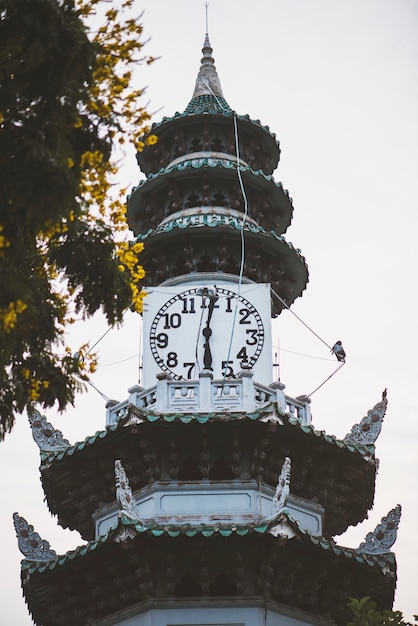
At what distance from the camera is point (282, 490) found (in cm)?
2370

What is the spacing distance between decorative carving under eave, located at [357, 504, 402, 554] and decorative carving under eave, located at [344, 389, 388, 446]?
6.28 ft

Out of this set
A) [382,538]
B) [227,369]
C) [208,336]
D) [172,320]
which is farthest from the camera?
[172,320]

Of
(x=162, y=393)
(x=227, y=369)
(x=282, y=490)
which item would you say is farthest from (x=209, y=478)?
(x=227, y=369)

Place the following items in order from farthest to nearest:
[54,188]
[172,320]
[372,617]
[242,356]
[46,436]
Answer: [172,320] < [242,356] < [46,436] < [372,617] < [54,188]

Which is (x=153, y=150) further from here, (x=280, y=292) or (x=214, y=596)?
(x=214, y=596)

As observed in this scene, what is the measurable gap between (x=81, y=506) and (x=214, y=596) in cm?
457

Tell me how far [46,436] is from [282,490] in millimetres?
6146

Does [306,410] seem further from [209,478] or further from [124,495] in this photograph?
[124,495]

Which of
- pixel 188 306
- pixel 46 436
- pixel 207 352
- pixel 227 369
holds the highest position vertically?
pixel 188 306

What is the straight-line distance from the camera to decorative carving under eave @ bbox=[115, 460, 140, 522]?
23.6 meters

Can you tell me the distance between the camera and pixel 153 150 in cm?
3406

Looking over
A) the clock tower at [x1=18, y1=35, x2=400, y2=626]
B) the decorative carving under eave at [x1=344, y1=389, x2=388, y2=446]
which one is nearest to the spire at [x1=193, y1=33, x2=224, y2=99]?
the clock tower at [x1=18, y1=35, x2=400, y2=626]

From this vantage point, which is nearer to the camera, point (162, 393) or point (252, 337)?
point (162, 393)

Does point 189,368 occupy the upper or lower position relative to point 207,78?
lower
